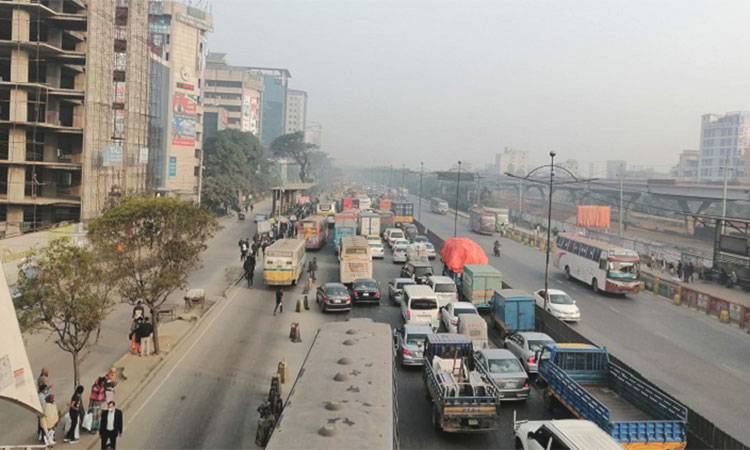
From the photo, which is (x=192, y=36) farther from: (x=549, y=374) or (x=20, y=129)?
(x=549, y=374)

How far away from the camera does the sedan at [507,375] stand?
15898 mm

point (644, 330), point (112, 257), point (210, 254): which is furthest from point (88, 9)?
point (644, 330)

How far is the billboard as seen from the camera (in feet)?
247

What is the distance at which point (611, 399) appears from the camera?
14750 millimetres

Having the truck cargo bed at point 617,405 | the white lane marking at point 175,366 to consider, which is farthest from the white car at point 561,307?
the white lane marking at point 175,366

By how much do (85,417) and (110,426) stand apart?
5.47 ft

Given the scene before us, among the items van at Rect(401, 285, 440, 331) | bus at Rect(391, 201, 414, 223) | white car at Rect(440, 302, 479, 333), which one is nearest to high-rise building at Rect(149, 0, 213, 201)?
bus at Rect(391, 201, 414, 223)

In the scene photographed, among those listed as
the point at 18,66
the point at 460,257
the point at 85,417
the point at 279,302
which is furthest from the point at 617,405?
the point at 18,66

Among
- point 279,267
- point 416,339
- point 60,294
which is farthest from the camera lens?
point 279,267

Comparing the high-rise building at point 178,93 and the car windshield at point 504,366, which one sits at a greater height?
the high-rise building at point 178,93

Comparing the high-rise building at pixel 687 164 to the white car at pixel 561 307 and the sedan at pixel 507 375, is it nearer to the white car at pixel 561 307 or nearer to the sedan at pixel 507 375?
the white car at pixel 561 307

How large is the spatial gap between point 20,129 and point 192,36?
1938 inches

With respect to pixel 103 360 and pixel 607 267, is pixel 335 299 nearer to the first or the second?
pixel 103 360

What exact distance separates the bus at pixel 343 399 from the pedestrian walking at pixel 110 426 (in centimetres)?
417
